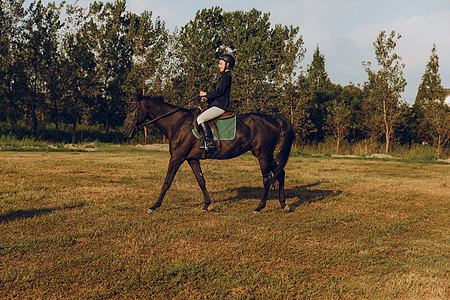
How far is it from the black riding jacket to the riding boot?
514 millimetres

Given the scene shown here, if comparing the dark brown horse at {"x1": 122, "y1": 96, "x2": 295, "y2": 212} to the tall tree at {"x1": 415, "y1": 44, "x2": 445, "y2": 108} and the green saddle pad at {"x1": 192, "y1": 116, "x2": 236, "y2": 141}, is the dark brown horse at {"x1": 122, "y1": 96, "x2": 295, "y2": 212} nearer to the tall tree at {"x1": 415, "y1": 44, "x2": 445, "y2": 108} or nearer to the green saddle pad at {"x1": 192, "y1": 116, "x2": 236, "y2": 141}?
the green saddle pad at {"x1": 192, "y1": 116, "x2": 236, "y2": 141}

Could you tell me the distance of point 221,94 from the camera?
842 centimetres

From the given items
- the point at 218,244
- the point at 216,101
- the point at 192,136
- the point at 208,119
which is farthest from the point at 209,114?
the point at 218,244

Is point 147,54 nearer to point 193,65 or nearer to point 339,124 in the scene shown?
point 193,65

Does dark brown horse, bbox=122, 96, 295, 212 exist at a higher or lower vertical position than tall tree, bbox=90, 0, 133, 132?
lower

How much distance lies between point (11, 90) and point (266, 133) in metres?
32.6

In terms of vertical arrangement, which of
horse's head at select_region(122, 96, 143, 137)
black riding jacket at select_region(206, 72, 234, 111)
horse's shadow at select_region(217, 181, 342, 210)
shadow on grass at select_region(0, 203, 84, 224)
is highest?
black riding jacket at select_region(206, 72, 234, 111)

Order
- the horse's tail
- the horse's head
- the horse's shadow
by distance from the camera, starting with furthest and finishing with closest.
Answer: the horse's shadow, the horse's tail, the horse's head

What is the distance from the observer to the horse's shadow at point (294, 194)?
10148 millimetres

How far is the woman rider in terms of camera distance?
8422 mm

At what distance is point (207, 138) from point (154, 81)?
104 feet

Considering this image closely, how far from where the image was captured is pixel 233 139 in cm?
873

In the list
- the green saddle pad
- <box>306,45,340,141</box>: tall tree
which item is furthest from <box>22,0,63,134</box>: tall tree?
the green saddle pad

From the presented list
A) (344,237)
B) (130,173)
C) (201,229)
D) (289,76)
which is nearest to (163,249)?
(201,229)
